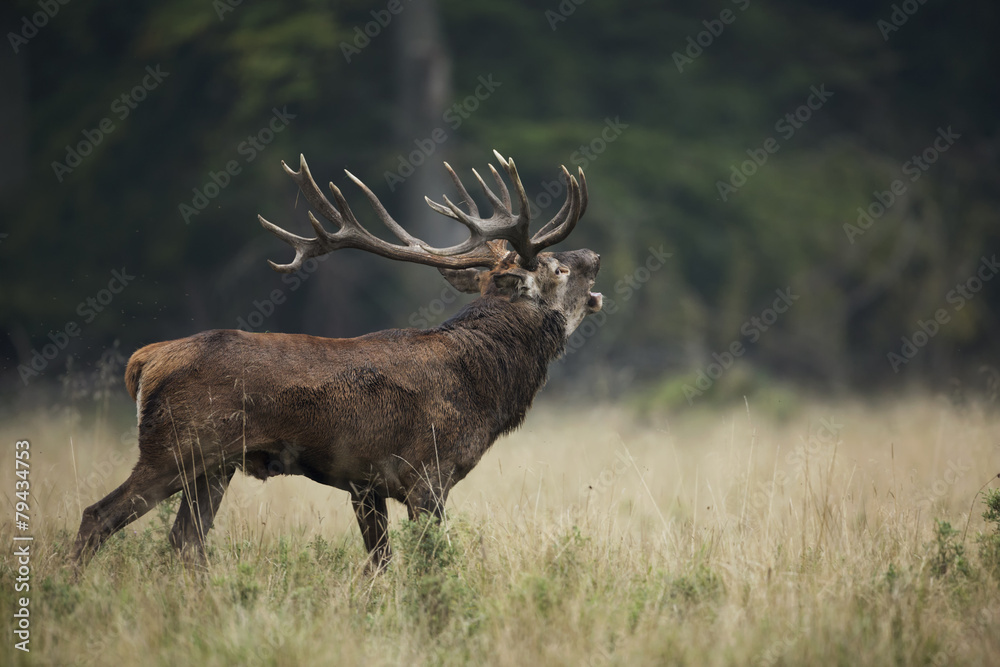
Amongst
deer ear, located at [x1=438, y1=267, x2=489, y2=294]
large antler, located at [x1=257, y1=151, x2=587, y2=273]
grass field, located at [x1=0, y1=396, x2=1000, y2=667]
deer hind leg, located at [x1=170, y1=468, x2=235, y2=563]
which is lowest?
grass field, located at [x1=0, y1=396, x2=1000, y2=667]

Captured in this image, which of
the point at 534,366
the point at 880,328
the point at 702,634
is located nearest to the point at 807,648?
the point at 702,634

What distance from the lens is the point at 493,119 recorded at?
55.8 feet

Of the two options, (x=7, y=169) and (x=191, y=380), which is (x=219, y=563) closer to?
(x=191, y=380)

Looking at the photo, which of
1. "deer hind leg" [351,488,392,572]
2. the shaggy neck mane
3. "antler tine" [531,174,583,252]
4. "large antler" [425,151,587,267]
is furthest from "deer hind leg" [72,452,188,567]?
"antler tine" [531,174,583,252]

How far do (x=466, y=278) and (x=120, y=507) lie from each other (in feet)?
8.48

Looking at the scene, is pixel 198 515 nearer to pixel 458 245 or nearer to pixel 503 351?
pixel 503 351

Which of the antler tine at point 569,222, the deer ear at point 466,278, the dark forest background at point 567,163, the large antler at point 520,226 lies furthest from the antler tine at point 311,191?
the dark forest background at point 567,163

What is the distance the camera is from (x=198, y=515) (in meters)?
4.92

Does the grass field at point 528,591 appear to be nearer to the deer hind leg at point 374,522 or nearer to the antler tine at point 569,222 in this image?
the deer hind leg at point 374,522

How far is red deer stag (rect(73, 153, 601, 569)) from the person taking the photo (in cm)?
460

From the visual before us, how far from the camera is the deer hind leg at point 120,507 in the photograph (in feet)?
15.0

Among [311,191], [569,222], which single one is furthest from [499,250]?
[311,191]

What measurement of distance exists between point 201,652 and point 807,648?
2411 mm

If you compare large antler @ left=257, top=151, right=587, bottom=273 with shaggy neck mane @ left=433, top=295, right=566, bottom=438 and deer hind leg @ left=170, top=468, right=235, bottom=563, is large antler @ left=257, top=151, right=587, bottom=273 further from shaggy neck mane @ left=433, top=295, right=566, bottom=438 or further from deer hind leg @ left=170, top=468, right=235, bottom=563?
deer hind leg @ left=170, top=468, right=235, bottom=563
